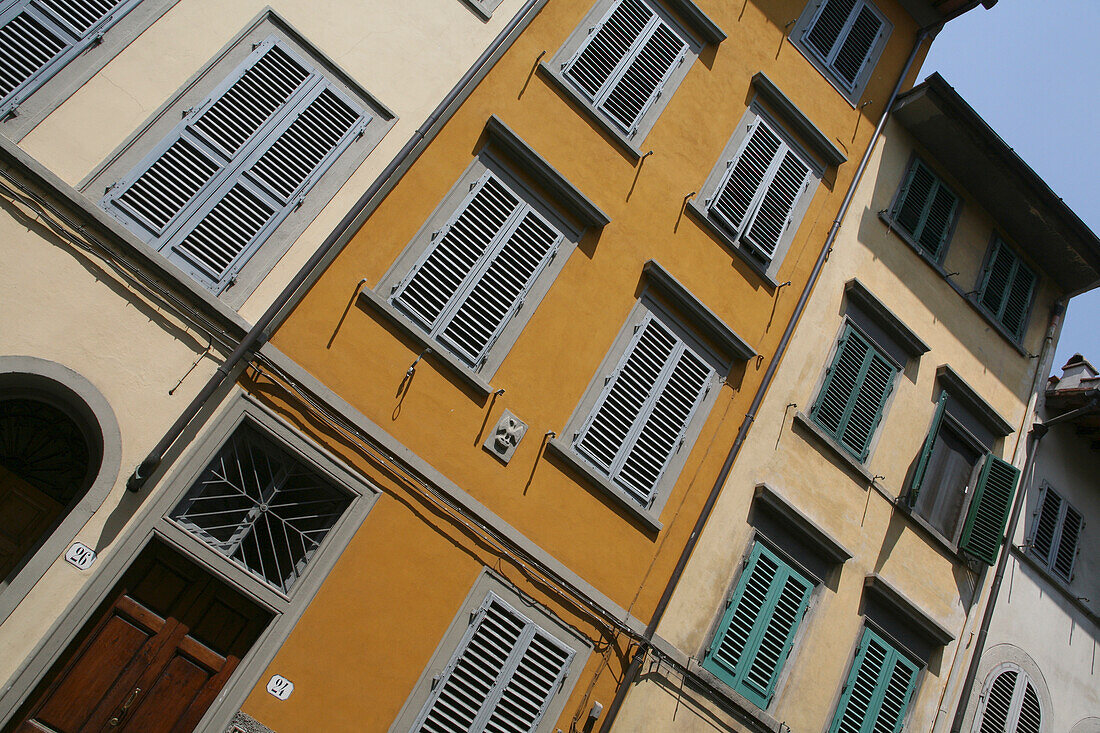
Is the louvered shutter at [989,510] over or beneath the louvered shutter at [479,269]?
→ over

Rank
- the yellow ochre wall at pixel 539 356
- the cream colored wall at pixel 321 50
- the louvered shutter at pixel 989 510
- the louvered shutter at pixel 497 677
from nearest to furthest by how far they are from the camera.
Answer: the cream colored wall at pixel 321 50, the yellow ochre wall at pixel 539 356, the louvered shutter at pixel 497 677, the louvered shutter at pixel 989 510

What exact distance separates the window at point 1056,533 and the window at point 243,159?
10671 millimetres

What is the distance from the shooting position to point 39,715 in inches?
248

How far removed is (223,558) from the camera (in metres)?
6.97

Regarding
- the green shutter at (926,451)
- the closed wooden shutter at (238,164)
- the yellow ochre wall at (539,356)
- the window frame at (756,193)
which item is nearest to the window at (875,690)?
the green shutter at (926,451)

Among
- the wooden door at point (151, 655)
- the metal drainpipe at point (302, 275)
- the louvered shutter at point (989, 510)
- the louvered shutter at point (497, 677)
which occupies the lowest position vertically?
the wooden door at point (151, 655)

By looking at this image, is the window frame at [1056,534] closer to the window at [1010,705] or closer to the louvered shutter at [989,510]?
the louvered shutter at [989,510]

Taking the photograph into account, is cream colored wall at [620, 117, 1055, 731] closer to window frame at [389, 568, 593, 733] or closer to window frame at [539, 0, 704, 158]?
window frame at [389, 568, 593, 733]

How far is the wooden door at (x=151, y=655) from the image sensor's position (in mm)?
6465

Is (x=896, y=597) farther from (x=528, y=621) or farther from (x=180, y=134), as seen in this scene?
(x=180, y=134)

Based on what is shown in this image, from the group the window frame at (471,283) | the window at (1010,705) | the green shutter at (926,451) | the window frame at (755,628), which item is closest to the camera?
the window frame at (471,283)

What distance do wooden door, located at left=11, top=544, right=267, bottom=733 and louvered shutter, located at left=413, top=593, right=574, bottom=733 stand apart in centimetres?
175

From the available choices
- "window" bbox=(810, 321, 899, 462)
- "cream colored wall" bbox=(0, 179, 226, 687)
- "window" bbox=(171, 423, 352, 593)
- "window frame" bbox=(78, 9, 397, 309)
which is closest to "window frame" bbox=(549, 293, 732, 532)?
"window" bbox=(810, 321, 899, 462)

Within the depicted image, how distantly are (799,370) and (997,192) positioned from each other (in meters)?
4.88
